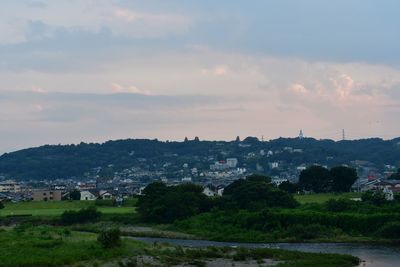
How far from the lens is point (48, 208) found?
77.1 meters

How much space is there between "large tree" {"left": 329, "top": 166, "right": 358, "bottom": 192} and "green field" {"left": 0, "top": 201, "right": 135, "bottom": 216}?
22491mm

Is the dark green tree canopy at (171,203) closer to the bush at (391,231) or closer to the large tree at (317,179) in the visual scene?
the large tree at (317,179)

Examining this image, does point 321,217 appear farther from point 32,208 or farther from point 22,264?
point 32,208

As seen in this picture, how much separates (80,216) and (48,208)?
577 inches

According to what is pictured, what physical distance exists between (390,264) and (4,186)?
364ft

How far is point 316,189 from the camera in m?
77.1

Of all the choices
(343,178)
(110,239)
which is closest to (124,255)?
(110,239)

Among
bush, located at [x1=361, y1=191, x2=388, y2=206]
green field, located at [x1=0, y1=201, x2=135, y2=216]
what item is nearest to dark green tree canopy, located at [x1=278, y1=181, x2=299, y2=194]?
green field, located at [x1=0, y1=201, x2=135, y2=216]

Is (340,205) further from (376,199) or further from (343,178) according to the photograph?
(343,178)

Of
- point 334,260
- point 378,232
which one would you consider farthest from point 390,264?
point 378,232

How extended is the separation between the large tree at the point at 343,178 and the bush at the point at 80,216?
27.0 m

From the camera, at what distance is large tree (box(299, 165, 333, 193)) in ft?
246

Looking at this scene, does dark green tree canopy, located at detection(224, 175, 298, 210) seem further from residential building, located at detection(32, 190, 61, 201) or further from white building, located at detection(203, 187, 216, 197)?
residential building, located at detection(32, 190, 61, 201)

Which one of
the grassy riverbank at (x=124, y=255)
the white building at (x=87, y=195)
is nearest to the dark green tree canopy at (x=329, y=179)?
the white building at (x=87, y=195)
